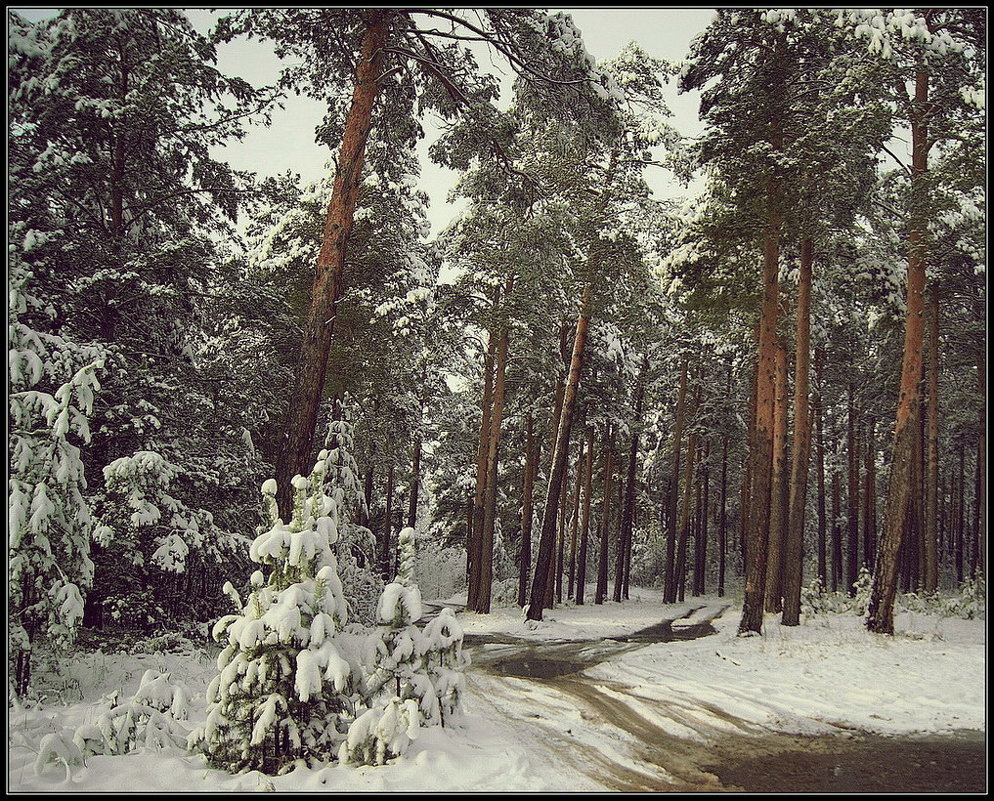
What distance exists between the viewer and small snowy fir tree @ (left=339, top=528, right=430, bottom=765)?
182 inches

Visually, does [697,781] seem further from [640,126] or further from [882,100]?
[640,126]

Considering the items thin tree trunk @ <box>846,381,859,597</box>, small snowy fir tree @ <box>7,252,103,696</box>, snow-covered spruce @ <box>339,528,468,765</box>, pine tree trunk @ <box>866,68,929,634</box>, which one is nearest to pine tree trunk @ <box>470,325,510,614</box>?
pine tree trunk @ <box>866,68,929,634</box>

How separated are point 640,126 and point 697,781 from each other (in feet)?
48.8

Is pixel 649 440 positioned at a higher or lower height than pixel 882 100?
lower

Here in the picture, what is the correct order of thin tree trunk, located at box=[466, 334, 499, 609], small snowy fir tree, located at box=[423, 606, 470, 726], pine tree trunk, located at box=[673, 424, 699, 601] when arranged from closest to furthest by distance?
small snowy fir tree, located at box=[423, 606, 470, 726] → thin tree trunk, located at box=[466, 334, 499, 609] → pine tree trunk, located at box=[673, 424, 699, 601]

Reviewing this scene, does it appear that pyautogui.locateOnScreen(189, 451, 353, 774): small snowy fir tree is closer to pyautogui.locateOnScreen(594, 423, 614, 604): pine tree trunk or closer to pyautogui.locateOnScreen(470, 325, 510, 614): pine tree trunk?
pyautogui.locateOnScreen(470, 325, 510, 614): pine tree trunk

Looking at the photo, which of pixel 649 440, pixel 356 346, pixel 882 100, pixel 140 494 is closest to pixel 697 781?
pixel 140 494

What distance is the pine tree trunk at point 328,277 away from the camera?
7.79 m

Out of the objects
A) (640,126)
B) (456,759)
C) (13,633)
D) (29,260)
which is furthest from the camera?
(640,126)

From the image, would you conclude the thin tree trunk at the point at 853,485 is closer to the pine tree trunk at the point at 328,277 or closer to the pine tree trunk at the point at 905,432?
the pine tree trunk at the point at 905,432

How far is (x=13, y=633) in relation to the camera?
6160mm

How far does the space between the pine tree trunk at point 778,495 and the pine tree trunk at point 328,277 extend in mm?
9886

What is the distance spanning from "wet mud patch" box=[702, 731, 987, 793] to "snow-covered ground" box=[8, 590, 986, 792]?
0.34m

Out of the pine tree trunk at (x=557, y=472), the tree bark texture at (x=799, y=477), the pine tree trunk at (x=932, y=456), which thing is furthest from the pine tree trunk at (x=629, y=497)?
the tree bark texture at (x=799, y=477)
